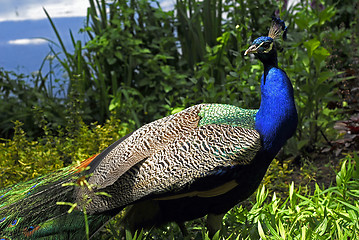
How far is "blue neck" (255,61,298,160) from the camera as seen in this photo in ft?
7.73

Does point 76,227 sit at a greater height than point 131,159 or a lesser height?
lesser

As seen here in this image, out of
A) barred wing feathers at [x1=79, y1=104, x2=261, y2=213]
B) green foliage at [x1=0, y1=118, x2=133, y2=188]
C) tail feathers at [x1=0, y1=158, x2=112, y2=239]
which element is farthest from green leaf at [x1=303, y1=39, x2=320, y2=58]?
tail feathers at [x1=0, y1=158, x2=112, y2=239]

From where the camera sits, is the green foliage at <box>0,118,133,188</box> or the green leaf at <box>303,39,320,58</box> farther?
the green leaf at <box>303,39,320,58</box>

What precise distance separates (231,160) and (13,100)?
3.75 m

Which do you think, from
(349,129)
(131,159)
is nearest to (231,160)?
(131,159)

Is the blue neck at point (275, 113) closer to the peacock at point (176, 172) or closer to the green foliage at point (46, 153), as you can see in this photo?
the peacock at point (176, 172)

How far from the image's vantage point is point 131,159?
7.66 feet

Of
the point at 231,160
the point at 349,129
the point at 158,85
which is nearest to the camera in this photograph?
the point at 231,160

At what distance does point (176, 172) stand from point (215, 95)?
179cm

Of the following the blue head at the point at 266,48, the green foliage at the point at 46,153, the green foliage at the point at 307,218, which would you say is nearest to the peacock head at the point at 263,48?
the blue head at the point at 266,48

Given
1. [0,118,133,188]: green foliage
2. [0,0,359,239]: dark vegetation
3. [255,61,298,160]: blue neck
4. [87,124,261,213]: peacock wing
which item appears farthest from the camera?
[0,118,133,188]: green foliage

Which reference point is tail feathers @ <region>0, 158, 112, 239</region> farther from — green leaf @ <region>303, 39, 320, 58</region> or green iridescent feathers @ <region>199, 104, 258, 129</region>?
green leaf @ <region>303, 39, 320, 58</region>

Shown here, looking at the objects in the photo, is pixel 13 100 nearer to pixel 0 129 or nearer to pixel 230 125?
pixel 0 129

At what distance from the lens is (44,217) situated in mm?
2357
